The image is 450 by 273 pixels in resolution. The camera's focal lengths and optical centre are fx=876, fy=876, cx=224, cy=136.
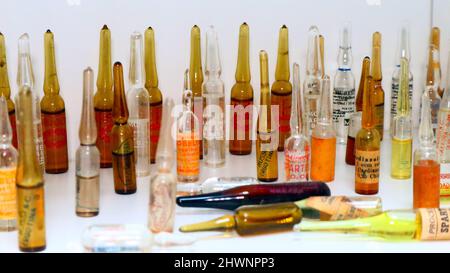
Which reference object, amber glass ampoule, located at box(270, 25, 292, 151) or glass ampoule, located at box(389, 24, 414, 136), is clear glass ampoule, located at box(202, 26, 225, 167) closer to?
amber glass ampoule, located at box(270, 25, 292, 151)

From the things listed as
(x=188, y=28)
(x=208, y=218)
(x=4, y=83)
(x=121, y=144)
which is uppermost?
(x=188, y=28)

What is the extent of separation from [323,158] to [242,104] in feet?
0.85

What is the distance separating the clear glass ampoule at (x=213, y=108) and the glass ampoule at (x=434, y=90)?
1.44ft

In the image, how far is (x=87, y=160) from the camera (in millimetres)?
1415

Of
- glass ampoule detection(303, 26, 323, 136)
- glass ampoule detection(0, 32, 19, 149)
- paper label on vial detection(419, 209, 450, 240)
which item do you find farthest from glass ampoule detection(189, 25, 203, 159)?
paper label on vial detection(419, 209, 450, 240)

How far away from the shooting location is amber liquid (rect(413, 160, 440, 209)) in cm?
145

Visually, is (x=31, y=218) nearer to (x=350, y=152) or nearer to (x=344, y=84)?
(x=350, y=152)

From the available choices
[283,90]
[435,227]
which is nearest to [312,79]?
[283,90]

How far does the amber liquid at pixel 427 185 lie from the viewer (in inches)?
56.9

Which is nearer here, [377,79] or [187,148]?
[187,148]

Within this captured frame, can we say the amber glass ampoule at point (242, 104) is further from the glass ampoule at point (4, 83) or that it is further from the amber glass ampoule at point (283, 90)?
the glass ampoule at point (4, 83)

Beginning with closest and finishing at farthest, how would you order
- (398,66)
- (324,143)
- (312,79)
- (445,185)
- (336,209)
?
(336,209) → (445,185) → (324,143) → (312,79) → (398,66)

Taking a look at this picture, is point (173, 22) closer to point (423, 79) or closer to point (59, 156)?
point (59, 156)
